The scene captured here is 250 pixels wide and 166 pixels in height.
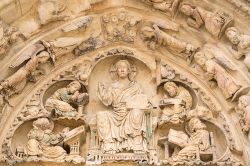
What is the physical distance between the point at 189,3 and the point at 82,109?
197 cm

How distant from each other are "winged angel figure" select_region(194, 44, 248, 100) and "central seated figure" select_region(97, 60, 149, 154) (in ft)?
2.84

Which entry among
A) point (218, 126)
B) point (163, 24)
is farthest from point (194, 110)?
point (163, 24)

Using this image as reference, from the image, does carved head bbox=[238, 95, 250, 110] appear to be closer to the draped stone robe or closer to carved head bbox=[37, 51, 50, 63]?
the draped stone robe

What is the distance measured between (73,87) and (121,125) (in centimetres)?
83

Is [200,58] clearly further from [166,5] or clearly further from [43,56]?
[43,56]

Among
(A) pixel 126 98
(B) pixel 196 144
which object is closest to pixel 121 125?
(A) pixel 126 98

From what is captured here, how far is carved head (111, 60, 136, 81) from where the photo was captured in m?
7.45

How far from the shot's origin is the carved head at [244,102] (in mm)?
6492

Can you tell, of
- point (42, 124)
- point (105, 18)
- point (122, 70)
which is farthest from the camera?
point (105, 18)

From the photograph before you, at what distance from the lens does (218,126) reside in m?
6.84

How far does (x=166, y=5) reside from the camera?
7461 millimetres

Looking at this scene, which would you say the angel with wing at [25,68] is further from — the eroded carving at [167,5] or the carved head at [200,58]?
the carved head at [200,58]

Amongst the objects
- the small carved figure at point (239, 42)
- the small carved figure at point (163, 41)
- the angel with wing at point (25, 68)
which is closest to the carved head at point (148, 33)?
the small carved figure at point (163, 41)

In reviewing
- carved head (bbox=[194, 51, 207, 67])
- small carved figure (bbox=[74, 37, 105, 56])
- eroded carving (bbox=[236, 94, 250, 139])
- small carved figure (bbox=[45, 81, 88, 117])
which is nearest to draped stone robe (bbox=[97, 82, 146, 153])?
small carved figure (bbox=[45, 81, 88, 117])
